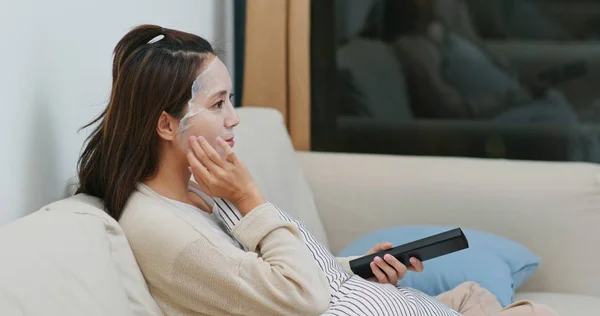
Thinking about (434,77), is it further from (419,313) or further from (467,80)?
(419,313)

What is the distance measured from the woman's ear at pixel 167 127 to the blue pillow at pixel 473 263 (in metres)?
0.91

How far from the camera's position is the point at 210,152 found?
56.3 inches

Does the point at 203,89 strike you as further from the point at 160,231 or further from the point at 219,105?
the point at 160,231

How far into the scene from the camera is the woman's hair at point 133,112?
142 centimetres

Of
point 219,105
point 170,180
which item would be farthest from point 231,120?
point 170,180

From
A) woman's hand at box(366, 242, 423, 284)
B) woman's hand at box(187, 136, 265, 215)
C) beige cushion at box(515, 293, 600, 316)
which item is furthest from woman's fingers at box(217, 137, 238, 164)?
beige cushion at box(515, 293, 600, 316)

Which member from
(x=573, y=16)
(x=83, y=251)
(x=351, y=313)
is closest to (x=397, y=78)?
(x=573, y=16)

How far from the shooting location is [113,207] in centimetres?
142

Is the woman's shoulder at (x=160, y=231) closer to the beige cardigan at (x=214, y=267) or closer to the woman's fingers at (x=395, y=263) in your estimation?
the beige cardigan at (x=214, y=267)

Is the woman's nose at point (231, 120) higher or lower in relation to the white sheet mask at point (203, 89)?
lower

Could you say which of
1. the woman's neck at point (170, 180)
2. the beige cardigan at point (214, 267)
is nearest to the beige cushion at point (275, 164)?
the woman's neck at point (170, 180)

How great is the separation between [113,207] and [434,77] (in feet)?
5.86

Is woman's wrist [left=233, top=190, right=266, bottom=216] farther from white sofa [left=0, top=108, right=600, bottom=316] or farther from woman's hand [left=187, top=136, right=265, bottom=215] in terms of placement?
white sofa [left=0, top=108, right=600, bottom=316]

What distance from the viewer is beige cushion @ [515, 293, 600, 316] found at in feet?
7.04
